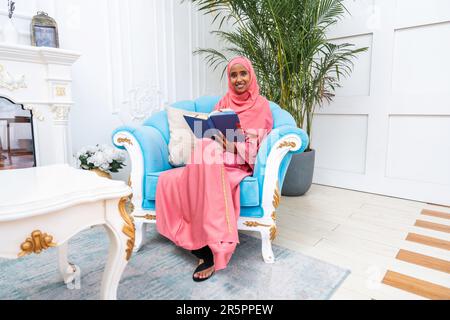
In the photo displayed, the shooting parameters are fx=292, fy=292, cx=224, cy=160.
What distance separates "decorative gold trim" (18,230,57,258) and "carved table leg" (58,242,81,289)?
53 centimetres

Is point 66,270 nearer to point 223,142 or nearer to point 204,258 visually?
point 204,258

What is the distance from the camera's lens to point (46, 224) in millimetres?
779

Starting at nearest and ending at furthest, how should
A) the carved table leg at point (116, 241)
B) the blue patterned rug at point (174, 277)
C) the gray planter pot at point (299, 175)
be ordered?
the carved table leg at point (116, 241) < the blue patterned rug at point (174, 277) < the gray planter pot at point (299, 175)

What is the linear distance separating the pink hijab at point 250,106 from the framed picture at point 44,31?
47.8 inches

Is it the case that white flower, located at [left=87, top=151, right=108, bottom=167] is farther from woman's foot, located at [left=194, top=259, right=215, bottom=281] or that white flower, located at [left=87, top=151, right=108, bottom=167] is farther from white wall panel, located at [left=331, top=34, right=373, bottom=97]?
white wall panel, located at [left=331, top=34, right=373, bottom=97]

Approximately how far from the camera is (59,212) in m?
0.80

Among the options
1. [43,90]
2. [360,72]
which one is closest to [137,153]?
[43,90]

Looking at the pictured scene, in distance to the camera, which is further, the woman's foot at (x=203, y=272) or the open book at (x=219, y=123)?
the open book at (x=219, y=123)

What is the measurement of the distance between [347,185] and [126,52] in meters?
2.41

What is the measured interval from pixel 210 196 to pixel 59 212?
67 cm

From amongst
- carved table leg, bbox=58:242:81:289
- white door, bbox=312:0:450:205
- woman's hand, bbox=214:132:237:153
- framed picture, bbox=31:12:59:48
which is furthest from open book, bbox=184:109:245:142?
white door, bbox=312:0:450:205

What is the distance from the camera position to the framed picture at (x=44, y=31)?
189 cm

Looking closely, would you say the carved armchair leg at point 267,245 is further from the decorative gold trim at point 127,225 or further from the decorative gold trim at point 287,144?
the decorative gold trim at point 127,225

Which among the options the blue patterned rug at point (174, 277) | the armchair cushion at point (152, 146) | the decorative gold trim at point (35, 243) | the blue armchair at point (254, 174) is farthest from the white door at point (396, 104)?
the decorative gold trim at point (35, 243)
